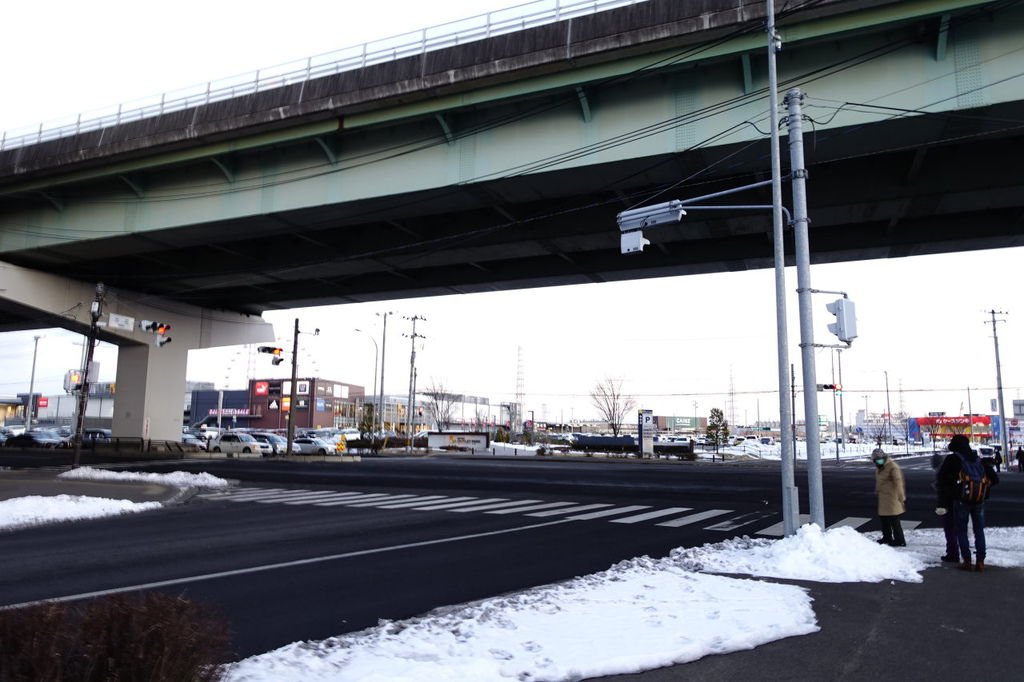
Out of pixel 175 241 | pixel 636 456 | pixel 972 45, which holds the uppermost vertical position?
pixel 972 45

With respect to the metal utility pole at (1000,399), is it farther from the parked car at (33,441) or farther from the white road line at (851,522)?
the parked car at (33,441)

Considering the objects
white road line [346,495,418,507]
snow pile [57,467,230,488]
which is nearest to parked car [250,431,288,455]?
snow pile [57,467,230,488]

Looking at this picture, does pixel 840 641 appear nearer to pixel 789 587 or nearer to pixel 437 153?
pixel 789 587

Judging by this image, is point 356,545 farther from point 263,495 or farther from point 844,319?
point 263,495

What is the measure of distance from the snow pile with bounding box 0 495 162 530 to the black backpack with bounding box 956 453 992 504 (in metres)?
16.3

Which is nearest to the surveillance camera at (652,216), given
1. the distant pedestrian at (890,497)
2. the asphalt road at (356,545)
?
the distant pedestrian at (890,497)

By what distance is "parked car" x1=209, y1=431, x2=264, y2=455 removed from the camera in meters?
50.6

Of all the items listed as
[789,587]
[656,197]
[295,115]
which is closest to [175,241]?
[295,115]

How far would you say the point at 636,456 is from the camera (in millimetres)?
57906

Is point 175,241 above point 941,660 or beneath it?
above

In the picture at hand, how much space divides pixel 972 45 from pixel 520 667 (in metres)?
16.6

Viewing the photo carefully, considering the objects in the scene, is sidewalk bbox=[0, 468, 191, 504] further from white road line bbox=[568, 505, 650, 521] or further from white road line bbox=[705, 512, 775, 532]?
white road line bbox=[705, 512, 775, 532]

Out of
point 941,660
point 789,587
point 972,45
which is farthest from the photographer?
point 972,45

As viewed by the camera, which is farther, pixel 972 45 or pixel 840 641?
pixel 972 45
